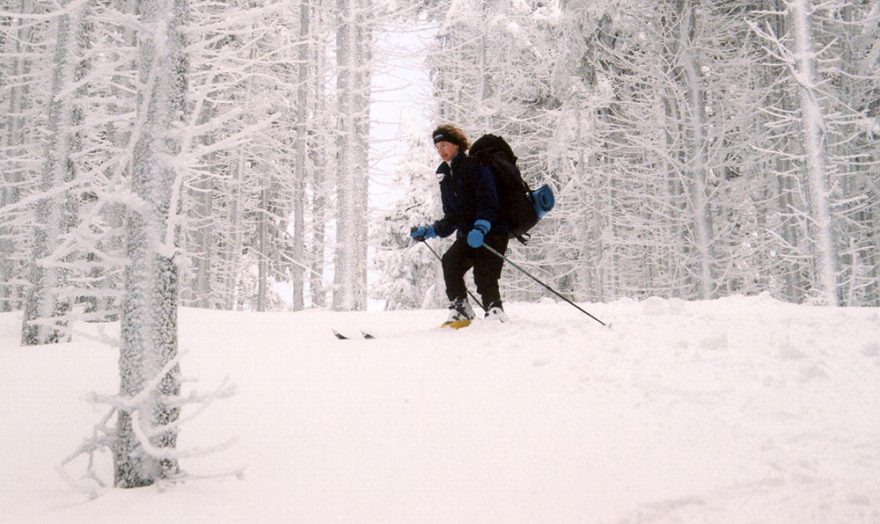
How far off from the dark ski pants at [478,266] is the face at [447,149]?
826mm

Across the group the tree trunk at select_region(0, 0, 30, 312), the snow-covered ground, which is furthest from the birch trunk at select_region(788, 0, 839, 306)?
the tree trunk at select_region(0, 0, 30, 312)

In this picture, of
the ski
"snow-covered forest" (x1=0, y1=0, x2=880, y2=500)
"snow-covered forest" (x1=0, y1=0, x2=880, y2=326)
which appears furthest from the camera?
"snow-covered forest" (x1=0, y1=0, x2=880, y2=326)

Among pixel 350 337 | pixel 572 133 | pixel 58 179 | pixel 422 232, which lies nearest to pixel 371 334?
pixel 350 337

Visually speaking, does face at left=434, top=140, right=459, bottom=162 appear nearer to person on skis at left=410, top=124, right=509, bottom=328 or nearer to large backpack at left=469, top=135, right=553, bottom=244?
person on skis at left=410, top=124, right=509, bottom=328

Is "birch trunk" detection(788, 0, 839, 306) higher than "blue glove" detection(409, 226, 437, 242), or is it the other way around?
"birch trunk" detection(788, 0, 839, 306)

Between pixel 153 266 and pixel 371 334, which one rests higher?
pixel 153 266

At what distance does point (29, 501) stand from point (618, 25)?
46.3ft

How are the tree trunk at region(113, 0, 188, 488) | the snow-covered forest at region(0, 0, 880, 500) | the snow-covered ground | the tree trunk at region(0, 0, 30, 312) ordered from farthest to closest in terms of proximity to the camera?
the tree trunk at region(0, 0, 30, 312), the snow-covered forest at region(0, 0, 880, 500), the tree trunk at region(113, 0, 188, 488), the snow-covered ground

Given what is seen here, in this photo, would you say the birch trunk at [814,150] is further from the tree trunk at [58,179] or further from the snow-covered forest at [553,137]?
the tree trunk at [58,179]

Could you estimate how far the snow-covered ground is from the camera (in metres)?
1.99

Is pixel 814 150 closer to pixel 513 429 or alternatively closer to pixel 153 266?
pixel 513 429

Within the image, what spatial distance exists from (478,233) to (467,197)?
0.67 metres

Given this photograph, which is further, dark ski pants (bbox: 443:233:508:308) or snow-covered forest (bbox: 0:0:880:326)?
snow-covered forest (bbox: 0:0:880:326)

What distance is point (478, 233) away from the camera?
15.0 feet
